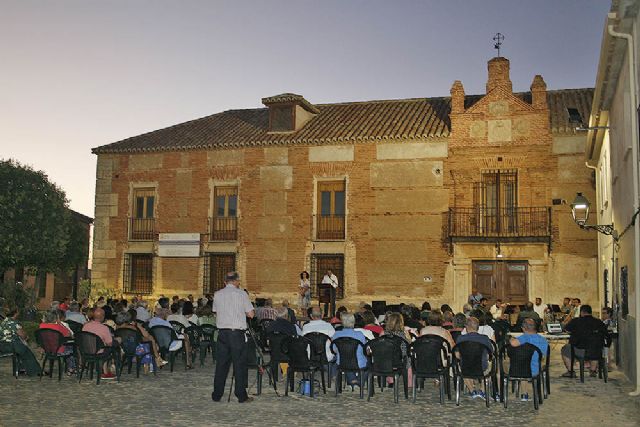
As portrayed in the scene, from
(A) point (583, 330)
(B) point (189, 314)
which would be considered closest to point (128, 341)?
(B) point (189, 314)

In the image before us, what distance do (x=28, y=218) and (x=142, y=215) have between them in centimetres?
467

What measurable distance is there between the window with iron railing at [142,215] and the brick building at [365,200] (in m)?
0.05

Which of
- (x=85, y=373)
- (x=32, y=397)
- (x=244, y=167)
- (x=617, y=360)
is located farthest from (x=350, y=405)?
(x=244, y=167)

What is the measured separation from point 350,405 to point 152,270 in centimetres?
1772

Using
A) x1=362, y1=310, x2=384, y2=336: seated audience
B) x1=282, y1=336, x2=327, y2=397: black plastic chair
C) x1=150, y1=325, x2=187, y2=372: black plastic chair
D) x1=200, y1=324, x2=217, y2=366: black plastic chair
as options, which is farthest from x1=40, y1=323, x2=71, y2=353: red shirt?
x1=362, y1=310, x2=384, y2=336: seated audience

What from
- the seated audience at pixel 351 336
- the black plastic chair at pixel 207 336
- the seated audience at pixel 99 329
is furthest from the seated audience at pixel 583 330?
the seated audience at pixel 99 329

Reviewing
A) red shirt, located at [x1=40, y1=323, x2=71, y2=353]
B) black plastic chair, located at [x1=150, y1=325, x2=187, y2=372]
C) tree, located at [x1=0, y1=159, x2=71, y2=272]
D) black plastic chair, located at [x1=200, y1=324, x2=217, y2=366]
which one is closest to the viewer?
red shirt, located at [x1=40, y1=323, x2=71, y2=353]

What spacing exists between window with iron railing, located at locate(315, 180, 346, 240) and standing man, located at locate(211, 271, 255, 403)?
14.5 meters

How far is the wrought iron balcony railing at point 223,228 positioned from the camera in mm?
24547

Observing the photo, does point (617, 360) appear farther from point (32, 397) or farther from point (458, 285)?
point (32, 397)

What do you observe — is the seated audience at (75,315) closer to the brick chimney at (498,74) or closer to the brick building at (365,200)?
the brick building at (365,200)

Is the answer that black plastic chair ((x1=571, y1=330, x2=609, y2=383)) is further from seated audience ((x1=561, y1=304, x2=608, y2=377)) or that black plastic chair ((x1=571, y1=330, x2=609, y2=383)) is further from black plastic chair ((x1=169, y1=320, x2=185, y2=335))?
black plastic chair ((x1=169, y1=320, x2=185, y2=335))

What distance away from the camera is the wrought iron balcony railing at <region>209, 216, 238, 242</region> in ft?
80.5

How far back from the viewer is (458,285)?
71.7 ft
